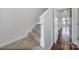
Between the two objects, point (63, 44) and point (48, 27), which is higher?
point (48, 27)

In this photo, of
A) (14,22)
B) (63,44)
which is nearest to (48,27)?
(63,44)

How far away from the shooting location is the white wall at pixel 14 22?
1.68m

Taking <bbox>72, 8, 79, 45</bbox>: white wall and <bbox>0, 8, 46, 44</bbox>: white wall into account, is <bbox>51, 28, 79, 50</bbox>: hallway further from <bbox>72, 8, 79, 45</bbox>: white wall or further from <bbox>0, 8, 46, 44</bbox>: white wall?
<bbox>0, 8, 46, 44</bbox>: white wall

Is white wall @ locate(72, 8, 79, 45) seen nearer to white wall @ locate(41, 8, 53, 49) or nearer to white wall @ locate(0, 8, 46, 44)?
white wall @ locate(41, 8, 53, 49)

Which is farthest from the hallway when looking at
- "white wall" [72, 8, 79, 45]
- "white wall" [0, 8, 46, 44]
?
"white wall" [0, 8, 46, 44]

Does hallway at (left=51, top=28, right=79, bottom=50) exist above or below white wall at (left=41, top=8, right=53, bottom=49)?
below

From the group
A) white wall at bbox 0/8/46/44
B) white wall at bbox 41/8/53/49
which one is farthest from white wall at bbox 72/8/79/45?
white wall at bbox 0/8/46/44

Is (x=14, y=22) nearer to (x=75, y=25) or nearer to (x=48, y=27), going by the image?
(x=48, y=27)

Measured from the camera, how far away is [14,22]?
1.68 meters

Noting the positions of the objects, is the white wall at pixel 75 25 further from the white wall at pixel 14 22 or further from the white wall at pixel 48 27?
the white wall at pixel 14 22

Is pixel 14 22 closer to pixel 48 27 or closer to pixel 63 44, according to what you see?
pixel 48 27

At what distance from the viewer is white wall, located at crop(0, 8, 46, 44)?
1.68 meters
